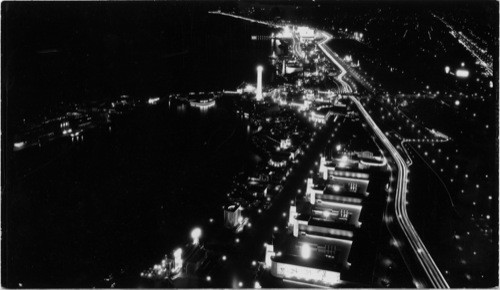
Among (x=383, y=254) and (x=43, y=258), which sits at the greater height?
(x=383, y=254)

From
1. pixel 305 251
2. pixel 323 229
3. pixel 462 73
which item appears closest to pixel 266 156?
pixel 323 229

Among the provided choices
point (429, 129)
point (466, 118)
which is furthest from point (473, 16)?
point (429, 129)

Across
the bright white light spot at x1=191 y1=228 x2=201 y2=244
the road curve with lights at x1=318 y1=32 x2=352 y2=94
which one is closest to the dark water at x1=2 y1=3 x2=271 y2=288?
the bright white light spot at x1=191 y1=228 x2=201 y2=244

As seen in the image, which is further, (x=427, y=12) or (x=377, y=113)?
(x=377, y=113)

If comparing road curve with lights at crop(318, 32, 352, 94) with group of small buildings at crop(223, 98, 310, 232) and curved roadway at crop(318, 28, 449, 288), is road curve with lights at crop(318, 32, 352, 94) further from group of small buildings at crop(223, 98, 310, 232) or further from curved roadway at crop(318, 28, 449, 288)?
curved roadway at crop(318, 28, 449, 288)

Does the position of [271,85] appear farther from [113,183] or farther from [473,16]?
[473,16]

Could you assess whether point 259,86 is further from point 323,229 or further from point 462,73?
point 323,229
